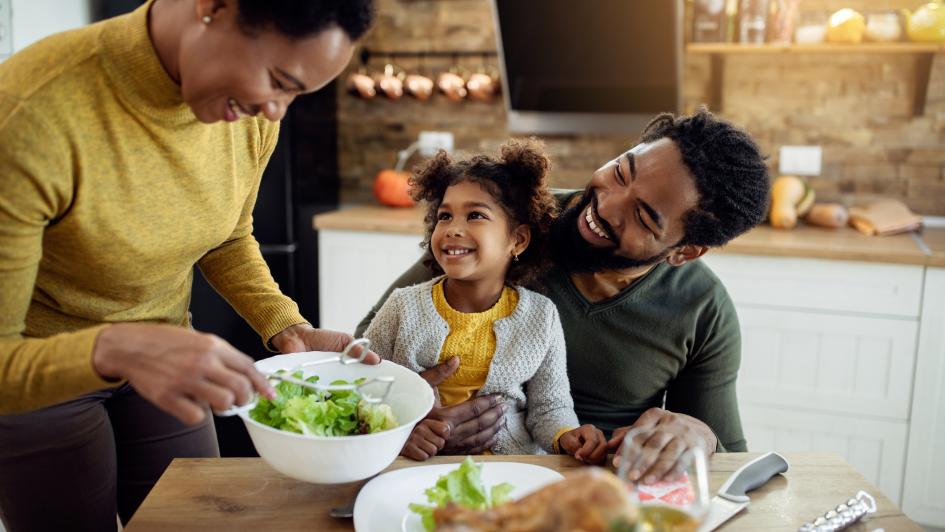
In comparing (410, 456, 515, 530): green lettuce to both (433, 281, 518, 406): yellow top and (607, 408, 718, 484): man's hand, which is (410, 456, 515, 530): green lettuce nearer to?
(607, 408, 718, 484): man's hand

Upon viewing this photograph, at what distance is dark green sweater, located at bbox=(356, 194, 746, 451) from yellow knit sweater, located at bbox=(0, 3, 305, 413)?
0.70m

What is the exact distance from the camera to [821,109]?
10.2 ft

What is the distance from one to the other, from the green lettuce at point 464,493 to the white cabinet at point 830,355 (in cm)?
185

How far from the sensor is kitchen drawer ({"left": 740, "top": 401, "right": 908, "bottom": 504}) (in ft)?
8.46

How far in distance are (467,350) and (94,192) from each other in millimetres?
700

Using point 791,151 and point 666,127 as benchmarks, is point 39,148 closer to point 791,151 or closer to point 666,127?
point 666,127

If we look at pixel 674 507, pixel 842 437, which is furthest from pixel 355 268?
pixel 674 507

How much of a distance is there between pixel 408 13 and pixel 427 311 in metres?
2.26

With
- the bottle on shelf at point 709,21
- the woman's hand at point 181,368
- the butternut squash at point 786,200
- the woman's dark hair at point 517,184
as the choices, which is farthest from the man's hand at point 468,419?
the bottle on shelf at point 709,21

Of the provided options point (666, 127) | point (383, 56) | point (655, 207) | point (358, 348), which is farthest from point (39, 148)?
point (383, 56)

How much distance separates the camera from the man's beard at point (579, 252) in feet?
5.15

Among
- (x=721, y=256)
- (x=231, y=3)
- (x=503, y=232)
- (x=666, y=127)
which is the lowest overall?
(x=721, y=256)

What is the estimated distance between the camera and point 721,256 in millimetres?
2619

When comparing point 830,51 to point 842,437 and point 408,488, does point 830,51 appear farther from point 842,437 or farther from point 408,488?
point 408,488
